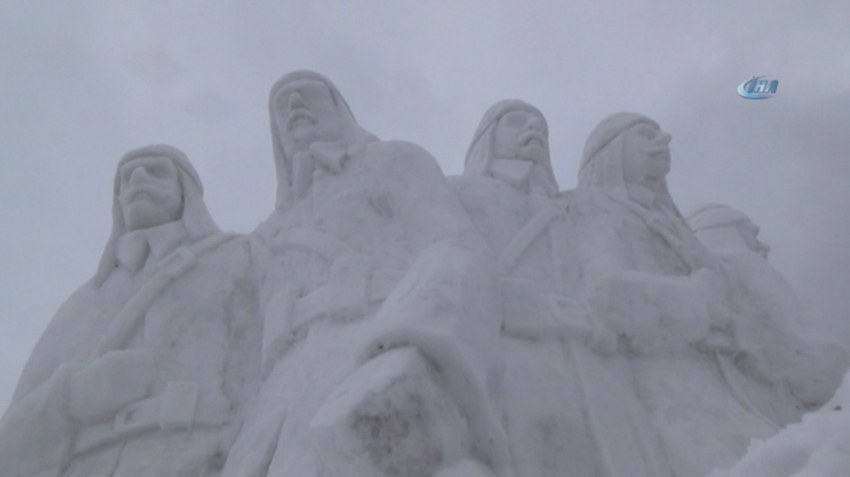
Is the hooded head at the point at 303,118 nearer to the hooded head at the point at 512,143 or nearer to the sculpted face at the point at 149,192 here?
the sculpted face at the point at 149,192

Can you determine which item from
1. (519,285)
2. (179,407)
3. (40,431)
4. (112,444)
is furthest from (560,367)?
(40,431)

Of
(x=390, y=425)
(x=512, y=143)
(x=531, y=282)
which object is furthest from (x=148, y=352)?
(x=512, y=143)

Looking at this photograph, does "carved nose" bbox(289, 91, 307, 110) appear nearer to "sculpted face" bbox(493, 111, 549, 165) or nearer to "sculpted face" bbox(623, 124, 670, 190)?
"sculpted face" bbox(493, 111, 549, 165)

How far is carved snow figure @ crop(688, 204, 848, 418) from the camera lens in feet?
14.5

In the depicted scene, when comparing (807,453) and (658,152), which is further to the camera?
(658,152)

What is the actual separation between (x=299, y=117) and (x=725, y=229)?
130 inches

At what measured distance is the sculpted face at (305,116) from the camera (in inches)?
184

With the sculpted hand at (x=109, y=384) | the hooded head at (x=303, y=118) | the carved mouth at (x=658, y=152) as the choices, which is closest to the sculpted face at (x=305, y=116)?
the hooded head at (x=303, y=118)

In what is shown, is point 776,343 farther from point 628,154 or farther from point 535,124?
point 535,124

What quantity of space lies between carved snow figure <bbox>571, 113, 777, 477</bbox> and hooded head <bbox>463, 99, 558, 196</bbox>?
1.03 feet

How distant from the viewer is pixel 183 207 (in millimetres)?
4902

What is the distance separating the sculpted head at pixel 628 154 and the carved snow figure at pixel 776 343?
72cm

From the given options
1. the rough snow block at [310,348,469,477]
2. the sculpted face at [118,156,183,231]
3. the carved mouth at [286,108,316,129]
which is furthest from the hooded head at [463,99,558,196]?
the rough snow block at [310,348,469,477]

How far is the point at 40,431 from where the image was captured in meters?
3.85
